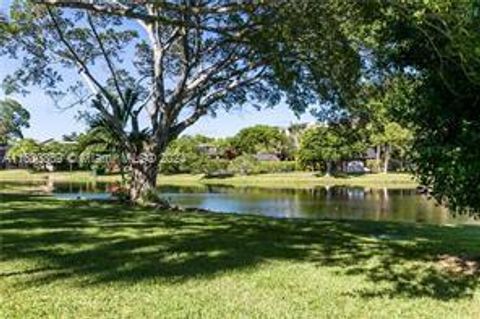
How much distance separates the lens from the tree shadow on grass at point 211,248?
30.3ft

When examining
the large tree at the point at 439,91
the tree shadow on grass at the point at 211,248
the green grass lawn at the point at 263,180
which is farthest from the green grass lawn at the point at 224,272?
the green grass lawn at the point at 263,180

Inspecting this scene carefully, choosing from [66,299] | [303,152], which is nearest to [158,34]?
[66,299]

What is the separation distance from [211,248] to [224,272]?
7.07 ft

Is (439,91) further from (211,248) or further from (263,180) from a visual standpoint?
(263,180)

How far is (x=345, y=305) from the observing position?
7918 millimetres

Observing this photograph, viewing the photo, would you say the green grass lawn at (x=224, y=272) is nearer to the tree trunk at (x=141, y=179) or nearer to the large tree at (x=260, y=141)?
the tree trunk at (x=141, y=179)

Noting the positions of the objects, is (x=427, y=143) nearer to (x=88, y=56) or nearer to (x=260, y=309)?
(x=260, y=309)

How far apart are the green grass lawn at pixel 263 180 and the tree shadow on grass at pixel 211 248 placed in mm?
45797

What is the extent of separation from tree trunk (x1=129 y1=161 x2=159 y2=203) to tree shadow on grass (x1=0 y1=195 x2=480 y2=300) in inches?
213

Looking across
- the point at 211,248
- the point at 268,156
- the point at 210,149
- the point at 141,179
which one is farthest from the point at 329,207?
the point at 210,149

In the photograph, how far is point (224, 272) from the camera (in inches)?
373

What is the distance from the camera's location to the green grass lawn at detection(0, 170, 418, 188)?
208 ft

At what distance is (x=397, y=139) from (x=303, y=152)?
13755 millimetres

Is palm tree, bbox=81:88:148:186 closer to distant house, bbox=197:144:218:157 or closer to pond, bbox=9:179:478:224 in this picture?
pond, bbox=9:179:478:224
